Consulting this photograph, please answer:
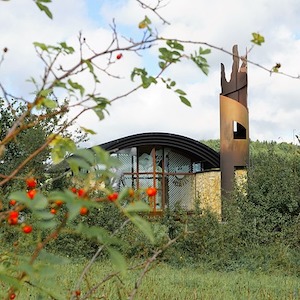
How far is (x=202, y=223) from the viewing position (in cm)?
1064

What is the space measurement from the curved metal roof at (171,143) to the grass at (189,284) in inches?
440

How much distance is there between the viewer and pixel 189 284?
7.34 metres

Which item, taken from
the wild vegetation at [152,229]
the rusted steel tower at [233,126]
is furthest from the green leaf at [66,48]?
the rusted steel tower at [233,126]

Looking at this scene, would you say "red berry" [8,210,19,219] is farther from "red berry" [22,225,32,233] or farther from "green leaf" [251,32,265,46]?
"green leaf" [251,32,265,46]

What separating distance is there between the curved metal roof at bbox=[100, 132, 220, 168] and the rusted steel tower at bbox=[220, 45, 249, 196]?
1433 millimetres

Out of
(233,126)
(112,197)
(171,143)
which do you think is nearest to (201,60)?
(112,197)

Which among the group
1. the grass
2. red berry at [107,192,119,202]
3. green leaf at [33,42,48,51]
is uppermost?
green leaf at [33,42,48,51]

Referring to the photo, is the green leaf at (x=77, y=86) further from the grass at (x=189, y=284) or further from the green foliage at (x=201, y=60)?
the grass at (x=189, y=284)

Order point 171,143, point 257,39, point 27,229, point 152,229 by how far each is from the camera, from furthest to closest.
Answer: point 171,143 → point 152,229 → point 257,39 → point 27,229

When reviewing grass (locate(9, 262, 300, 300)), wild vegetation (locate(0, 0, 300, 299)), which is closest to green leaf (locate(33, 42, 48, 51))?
wild vegetation (locate(0, 0, 300, 299))

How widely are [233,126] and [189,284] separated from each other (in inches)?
492

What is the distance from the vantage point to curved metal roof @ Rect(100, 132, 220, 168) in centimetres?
2036

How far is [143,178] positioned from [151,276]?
536 inches

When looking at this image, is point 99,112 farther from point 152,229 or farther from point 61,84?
point 152,229
